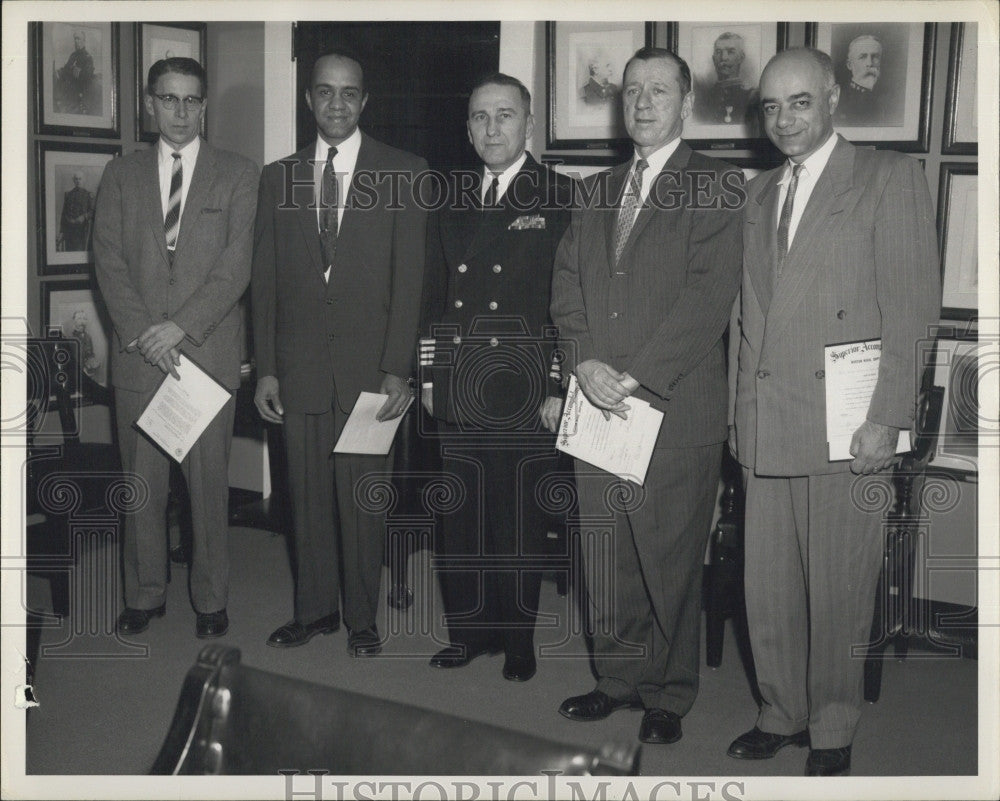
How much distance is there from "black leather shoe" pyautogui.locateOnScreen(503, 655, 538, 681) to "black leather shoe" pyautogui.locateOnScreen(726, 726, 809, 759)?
66 centimetres

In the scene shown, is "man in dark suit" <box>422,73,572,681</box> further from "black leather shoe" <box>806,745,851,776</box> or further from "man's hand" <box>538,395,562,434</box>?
"black leather shoe" <box>806,745,851,776</box>

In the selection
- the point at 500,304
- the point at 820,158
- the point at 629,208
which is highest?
the point at 820,158

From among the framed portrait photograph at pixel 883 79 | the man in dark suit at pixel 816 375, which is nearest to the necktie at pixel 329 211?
the man in dark suit at pixel 816 375

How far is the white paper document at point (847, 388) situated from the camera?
2.42m

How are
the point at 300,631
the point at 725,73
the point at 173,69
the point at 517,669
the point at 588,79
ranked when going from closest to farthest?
1. the point at 517,669
2. the point at 173,69
3. the point at 300,631
4. the point at 725,73
5. the point at 588,79

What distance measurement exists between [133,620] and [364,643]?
77cm

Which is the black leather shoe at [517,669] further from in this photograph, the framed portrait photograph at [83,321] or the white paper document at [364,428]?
the framed portrait photograph at [83,321]

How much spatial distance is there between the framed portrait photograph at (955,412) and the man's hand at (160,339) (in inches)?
90.6

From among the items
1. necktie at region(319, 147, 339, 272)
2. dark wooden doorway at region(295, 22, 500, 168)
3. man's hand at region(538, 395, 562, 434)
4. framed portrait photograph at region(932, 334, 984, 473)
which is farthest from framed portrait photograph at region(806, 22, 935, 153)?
necktie at region(319, 147, 339, 272)

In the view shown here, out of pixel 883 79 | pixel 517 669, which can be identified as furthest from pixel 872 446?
pixel 883 79

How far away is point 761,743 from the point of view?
2.57 metres

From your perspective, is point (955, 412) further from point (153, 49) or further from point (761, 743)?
point (153, 49)

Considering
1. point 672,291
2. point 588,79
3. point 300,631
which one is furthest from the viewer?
point 588,79

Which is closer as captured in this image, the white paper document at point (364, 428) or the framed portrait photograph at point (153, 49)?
the white paper document at point (364, 428)
